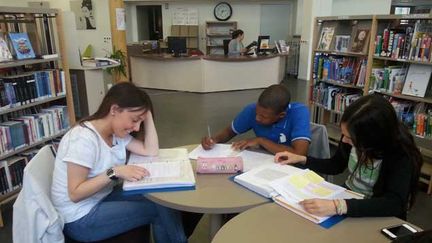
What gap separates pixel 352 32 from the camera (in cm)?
382

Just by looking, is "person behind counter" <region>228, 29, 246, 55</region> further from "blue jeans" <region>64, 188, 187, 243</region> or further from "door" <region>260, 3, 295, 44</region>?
"blue jeans" <region>64, 188, 187, 243</region>

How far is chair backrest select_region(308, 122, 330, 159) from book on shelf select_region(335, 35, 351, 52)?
211 centimetres

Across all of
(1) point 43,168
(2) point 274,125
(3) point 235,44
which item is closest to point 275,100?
(2) point 274,125

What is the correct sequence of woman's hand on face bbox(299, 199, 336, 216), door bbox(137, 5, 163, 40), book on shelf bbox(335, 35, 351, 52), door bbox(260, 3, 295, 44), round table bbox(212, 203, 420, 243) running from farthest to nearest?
1. door bbox(137, 5, 163, 40)
2. door bbox(260, 3, 295, 44)
3. book on shelf bbox(335, 35, 351, 52)
4. woman's hand on face bbox(299, 199, 336, 216)
5. round table bbox(212, 203, 420, 243)


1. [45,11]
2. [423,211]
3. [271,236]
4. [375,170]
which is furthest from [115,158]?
[423,211]

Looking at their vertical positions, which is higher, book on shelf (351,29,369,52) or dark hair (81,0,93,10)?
dark hair (81,0,93,10)

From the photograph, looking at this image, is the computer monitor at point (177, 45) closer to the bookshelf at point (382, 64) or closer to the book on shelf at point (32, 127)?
the bookshelf at point (382, 64)

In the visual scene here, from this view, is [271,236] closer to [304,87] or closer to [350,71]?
[350,71]

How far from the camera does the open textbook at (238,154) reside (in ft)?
5.57

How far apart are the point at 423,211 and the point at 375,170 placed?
1.63m

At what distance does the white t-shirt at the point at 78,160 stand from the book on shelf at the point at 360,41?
10.0ft

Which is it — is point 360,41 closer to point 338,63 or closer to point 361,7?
point 338,63

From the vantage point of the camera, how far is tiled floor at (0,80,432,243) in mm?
2578

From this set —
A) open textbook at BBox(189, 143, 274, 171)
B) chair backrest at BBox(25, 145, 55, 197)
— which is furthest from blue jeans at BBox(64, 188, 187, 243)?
open textbook at BBox(189, 143, 274, 171)
